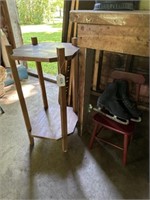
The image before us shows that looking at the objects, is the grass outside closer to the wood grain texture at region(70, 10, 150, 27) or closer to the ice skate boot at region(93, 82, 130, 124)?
the ice skate boot at region(93, 82, 130, 124)

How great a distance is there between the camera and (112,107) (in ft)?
5.06

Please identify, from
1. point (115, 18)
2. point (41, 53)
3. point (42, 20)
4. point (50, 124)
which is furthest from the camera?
point (42, 20)

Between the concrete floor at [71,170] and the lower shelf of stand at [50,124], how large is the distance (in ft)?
0.57

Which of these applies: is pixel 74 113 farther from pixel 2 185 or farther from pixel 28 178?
pixel 2 185

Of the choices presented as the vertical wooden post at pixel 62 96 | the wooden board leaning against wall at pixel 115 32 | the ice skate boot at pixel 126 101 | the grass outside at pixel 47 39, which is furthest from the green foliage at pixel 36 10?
the vertical wooden post at pixel 62 96

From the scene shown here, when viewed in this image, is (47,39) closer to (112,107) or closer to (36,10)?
(36,10)

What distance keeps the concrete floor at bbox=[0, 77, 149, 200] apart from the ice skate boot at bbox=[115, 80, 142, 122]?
38cm

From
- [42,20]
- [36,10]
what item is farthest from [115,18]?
[42,20]

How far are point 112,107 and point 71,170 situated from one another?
2.03 ft

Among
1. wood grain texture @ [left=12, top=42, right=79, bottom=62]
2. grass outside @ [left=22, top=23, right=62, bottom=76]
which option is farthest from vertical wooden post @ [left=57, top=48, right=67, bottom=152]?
grass outside @ [left=22, top=23, right=62, bottom=76]

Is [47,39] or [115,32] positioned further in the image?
[47,39]

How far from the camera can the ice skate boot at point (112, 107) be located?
1.51 meters

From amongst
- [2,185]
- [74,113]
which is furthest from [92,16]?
[2,185]

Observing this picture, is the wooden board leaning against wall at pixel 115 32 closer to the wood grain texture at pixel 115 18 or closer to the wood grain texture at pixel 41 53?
the wood grain texture at pixel 115 18
